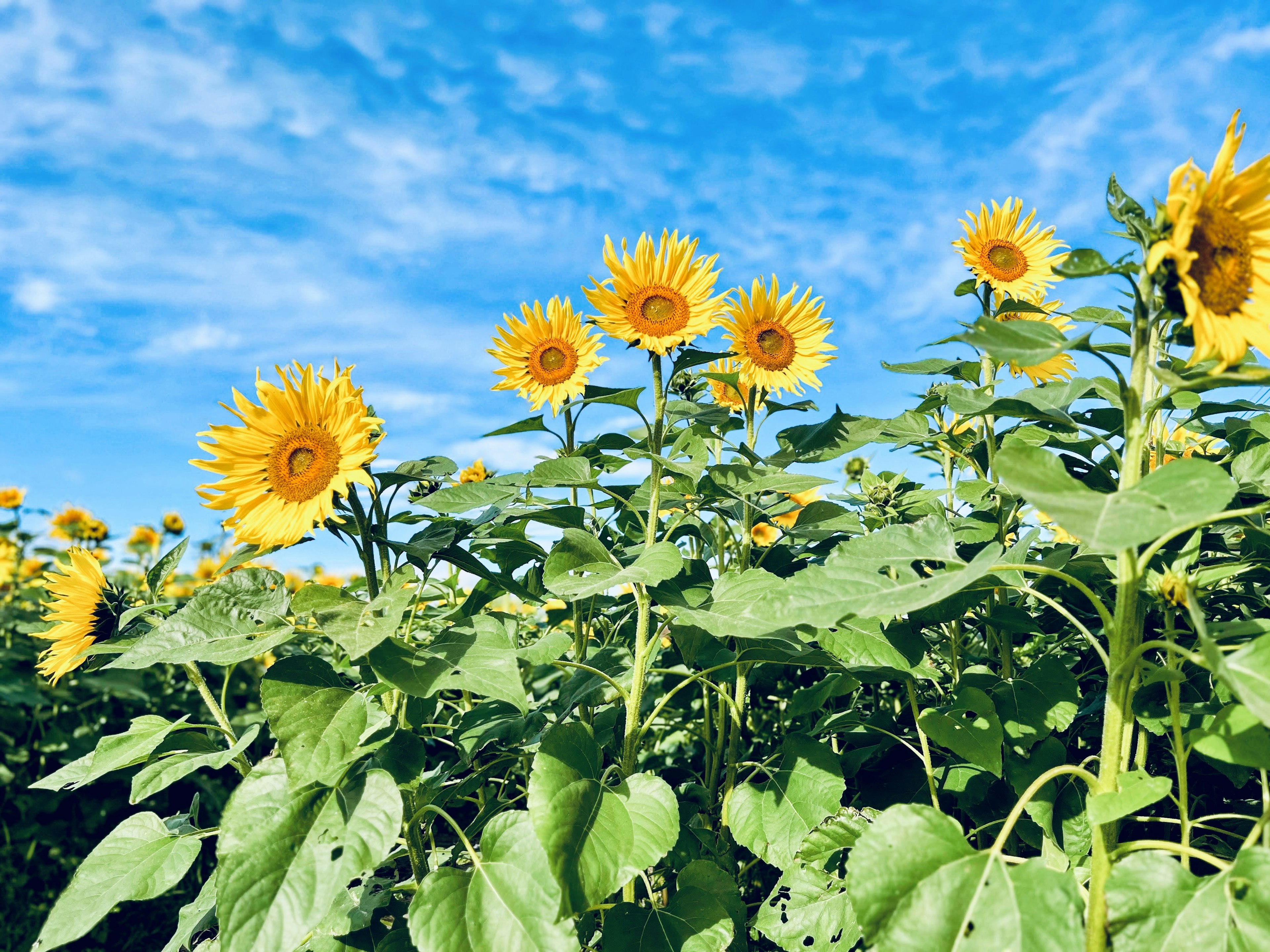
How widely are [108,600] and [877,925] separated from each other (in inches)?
77.0

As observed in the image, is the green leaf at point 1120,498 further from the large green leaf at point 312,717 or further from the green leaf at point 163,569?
the green leaf at point 163,569

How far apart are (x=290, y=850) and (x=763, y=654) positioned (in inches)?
37.8

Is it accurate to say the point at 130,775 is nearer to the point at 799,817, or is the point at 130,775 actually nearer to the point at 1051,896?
the point at 799,817

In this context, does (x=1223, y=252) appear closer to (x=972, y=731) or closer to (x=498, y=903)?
(x=972, y=731)

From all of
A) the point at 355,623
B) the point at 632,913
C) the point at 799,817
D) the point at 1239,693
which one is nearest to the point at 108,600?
the point at 355,623

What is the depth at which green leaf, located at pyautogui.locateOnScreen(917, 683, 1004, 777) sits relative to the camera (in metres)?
1.69

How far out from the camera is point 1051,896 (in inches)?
46.5

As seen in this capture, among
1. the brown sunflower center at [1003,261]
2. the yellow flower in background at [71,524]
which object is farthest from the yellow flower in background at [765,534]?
the yellow flower in background at [71,524]

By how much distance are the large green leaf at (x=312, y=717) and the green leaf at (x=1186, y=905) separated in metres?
1.20

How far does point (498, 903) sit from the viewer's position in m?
1.49

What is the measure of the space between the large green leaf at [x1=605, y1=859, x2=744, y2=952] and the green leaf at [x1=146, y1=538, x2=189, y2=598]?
53.0 inches

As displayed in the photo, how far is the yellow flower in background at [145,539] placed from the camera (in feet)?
19.8

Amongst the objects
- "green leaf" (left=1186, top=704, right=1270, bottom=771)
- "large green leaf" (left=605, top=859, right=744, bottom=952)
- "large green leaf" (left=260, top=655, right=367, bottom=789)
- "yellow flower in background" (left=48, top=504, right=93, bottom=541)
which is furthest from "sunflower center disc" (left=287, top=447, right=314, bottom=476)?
"yellow flower in background" (left=48, top=504, right=93, bottom=541)

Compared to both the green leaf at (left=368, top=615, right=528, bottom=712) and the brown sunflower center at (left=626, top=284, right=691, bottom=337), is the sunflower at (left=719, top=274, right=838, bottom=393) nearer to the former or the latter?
the brown sunflower center at (left=626, top=284, right=691, bottom=337)
